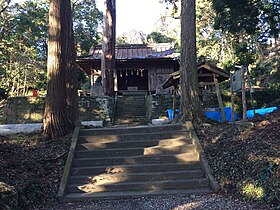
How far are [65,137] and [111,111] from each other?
21.4 feet

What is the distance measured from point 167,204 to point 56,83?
172 inches

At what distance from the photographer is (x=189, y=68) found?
816cm

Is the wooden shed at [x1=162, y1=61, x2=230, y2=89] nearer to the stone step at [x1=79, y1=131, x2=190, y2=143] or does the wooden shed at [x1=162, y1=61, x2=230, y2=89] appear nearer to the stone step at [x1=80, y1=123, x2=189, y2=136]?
the stone step at [x1=80, y1=123, x2=189, y2=136]

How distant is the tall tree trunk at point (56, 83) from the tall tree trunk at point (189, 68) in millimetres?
3371

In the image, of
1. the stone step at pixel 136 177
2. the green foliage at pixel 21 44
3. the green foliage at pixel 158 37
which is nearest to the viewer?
the stone step at pixel 136 177

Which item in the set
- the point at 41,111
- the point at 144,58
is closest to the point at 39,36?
the point at 144,58

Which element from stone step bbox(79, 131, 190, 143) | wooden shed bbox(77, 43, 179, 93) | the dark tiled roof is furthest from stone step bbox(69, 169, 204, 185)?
the dark tiled roof

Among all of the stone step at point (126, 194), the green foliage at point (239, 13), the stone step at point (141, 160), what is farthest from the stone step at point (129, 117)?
the stone step at point (126, 194)

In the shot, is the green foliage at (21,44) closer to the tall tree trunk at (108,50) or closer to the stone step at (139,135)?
the tall tree trunk at (108,50)

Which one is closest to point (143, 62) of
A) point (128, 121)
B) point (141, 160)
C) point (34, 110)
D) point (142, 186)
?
point (128, 121)

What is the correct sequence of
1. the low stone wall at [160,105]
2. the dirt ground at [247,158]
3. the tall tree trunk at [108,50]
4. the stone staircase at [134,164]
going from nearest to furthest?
the dirt ground at [247,158], the stone staircase at [134,164], the low stone wall at [160,105], the tall tree trunk at [108,50]

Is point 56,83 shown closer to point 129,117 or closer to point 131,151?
point 131,151

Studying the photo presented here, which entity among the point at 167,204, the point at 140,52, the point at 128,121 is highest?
the point at 140,52

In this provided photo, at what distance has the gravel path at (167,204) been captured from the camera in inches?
177
